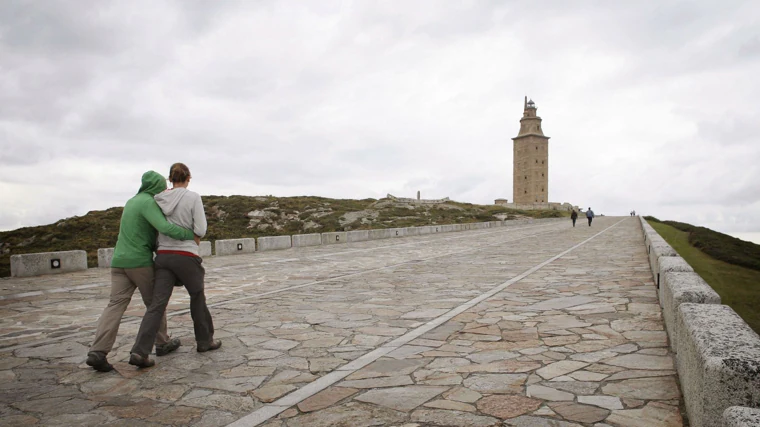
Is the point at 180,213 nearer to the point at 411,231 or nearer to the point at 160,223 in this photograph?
the point at 160,223

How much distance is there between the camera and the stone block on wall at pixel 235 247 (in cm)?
1819

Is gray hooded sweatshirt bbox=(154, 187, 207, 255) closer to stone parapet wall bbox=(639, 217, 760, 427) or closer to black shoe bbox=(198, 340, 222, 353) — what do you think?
black shoe bbox=(198, 340, 222, 353)

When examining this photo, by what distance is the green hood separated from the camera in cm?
509

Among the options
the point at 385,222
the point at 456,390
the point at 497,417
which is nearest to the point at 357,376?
the point at 456,390

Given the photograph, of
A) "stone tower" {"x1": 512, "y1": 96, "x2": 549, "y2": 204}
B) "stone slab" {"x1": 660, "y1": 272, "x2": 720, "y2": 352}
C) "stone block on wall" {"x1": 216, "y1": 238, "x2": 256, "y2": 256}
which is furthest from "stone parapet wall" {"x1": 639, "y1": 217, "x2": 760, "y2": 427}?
"stone tower" {"x1": 512, "y1": 96, "x2": 549, "y2": 204}

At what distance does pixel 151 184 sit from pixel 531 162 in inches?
4238

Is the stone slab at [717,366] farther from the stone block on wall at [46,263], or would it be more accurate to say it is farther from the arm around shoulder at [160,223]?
the stone block on wall at [46,263]

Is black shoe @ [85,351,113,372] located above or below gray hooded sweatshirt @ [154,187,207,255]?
below

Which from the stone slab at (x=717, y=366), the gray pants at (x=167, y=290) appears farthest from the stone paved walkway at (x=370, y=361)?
the stone slab at (x=717, y=366)

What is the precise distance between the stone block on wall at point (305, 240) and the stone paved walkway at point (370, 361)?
12314 millimetres

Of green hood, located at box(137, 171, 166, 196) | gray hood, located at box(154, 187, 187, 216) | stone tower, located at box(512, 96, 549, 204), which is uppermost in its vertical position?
stone tower, located at box(512, 96, 549, 204)

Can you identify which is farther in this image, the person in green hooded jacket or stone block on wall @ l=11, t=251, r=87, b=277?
stone block on wall @ l=11, t=251, r=87, b=277

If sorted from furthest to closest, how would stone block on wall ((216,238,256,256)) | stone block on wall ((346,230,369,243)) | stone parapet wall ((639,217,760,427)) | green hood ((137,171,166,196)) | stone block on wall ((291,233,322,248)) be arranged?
stone block on wall ((346,230,369,243)) → stone block on wall ((291,233,322,248)) → stone block on wall ((216,238,256,256)) → green hood ((137,171,166,196)) → stone parapet wall ((639,217,760,427))

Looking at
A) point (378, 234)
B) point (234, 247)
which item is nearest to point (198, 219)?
point (234, 247)
